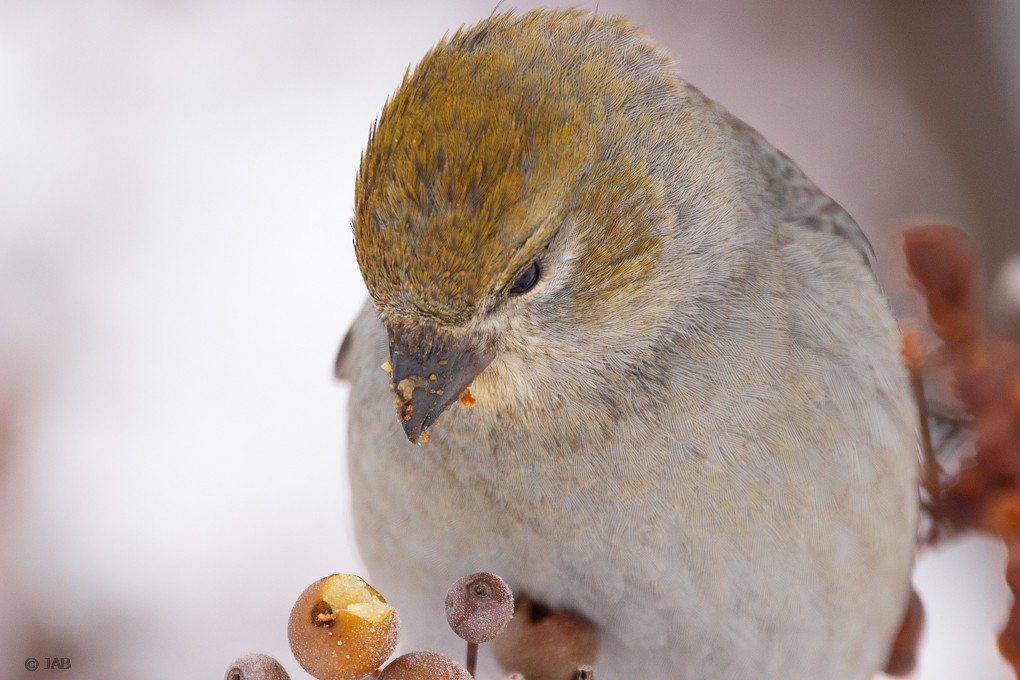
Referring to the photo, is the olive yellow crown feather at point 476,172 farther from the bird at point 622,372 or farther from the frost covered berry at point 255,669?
the frost covered berry at point 255,669

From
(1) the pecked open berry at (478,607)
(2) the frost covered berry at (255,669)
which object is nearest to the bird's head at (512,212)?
(1) the pecked open berry at (478,607)

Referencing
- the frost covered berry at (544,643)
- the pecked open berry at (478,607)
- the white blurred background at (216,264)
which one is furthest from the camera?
the white blurred background at (216,264)

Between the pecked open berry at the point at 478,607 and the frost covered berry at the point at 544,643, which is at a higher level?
the pecked open berry at the point at 478,607

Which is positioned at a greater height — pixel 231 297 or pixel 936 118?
pixel 936 118

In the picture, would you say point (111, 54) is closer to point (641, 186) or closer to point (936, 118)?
point (641, 186)

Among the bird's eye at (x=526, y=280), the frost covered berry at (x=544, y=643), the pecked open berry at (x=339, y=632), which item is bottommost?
the frost covered berry at (x=544, y=643)

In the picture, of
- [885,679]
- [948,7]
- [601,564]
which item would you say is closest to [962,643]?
[885,679]

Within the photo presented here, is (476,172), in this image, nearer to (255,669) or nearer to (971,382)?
(255,669)

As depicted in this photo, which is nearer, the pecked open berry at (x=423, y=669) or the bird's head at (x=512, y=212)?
the pecked open berry at (x=423, y=669)
